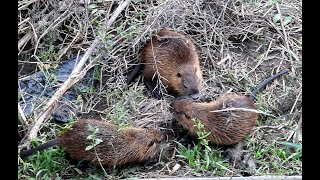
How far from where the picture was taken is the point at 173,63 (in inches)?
216

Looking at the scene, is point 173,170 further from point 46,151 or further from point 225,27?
point 225,27

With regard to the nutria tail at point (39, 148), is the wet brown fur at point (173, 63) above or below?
above

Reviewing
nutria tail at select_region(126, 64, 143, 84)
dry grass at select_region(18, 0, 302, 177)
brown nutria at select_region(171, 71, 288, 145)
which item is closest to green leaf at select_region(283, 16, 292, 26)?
dry grass at select_region(18, 0, 302, 177)

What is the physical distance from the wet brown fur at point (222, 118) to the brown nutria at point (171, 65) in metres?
0.47

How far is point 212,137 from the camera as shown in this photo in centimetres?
478

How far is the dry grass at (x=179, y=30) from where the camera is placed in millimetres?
5211

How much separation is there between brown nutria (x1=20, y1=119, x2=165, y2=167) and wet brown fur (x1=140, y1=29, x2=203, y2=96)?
88 centimetres

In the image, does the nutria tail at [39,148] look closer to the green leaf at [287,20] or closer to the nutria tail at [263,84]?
the nutria tail at [263,84]

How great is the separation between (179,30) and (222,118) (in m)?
1.26

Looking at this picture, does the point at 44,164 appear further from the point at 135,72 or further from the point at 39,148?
the point at 135,72

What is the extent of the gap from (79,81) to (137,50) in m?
0.66

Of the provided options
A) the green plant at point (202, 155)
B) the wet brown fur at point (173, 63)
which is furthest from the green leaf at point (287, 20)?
the green plant at point (202, 155)

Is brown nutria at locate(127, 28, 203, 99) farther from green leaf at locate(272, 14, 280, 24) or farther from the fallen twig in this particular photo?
green leaf at locate(272, 14, 280, 24)
